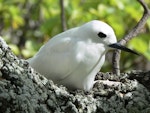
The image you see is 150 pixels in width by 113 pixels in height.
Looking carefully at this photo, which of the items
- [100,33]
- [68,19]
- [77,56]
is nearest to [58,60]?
[77,56]

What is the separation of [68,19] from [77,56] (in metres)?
2.48

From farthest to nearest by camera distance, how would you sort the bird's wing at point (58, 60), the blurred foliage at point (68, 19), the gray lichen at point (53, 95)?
the blurred foliage at point (68, 19) → the bird's wing at point (58, 60) → the gray lichen at point (53, 95)

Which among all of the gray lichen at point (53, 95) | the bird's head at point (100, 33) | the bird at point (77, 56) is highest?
the bird's head at point (100, 33)

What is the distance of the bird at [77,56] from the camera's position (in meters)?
2.36

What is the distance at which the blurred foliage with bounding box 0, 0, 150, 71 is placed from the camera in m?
4.58

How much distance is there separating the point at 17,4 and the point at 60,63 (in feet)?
12.5

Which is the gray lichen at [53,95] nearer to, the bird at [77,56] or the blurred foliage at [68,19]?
the bird at [77,56]

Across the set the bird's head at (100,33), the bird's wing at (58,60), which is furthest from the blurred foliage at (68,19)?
the bird's wing at (58,60)

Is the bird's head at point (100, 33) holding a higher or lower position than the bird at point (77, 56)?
higher

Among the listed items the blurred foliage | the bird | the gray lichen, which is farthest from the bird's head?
the blurred foliage

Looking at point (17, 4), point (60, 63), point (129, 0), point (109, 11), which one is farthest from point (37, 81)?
point (17, 4)

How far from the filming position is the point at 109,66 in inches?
212

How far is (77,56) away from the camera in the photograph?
2352 millimetres

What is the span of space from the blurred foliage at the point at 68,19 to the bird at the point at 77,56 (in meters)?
1.61
